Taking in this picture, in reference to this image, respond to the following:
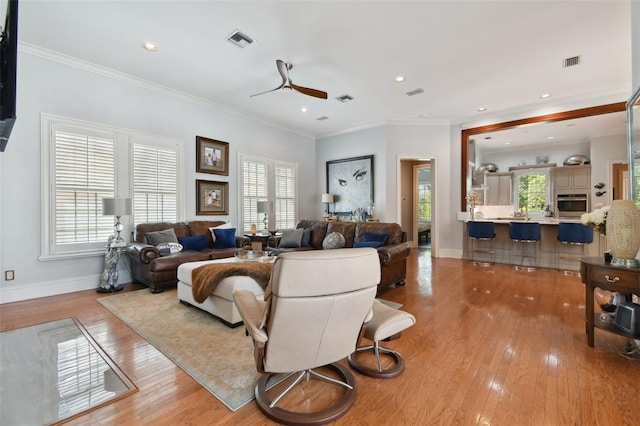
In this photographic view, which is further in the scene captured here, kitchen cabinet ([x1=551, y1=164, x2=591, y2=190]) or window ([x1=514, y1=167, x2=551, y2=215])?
window ([x1=514, y1=167, x2=551, y2=215])

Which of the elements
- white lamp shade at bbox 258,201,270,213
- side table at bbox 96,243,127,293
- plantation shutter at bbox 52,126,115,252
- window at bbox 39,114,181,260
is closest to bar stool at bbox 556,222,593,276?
white lamp shade at bbox 258,201,270,213

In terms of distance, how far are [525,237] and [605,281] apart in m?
3.38

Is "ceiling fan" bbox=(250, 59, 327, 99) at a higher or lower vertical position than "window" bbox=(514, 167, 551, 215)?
higher

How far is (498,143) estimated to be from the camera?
7773 mm

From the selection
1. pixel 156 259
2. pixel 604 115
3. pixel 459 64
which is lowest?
pixel 156 259

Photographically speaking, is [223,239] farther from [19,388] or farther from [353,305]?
[353,305]

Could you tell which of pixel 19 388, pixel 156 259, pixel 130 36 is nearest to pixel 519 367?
pixel 19 388

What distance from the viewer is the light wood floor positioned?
1604 mm

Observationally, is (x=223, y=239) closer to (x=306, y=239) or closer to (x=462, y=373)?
(x=306, y=239)

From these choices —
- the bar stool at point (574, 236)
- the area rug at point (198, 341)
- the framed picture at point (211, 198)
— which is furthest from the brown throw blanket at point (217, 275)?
the bar stool at point (574, 236)

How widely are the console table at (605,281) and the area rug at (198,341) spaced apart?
2.80m

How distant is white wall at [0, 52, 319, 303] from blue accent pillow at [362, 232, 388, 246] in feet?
10.9

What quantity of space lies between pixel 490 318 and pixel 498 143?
6.43 metres

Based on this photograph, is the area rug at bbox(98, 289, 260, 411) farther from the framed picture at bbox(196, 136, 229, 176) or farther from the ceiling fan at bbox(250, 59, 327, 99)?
the ceiling fan at bbox(250, 59, 327, 99)
